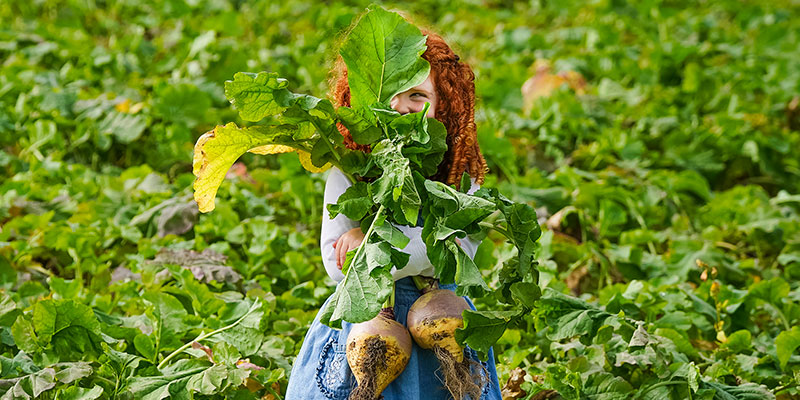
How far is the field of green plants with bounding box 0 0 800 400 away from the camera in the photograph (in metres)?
2.29

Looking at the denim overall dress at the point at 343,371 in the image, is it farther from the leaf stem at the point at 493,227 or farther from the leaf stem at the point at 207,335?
the leaf stem at the point at 207,335

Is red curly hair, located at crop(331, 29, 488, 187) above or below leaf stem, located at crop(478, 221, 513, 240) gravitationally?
above

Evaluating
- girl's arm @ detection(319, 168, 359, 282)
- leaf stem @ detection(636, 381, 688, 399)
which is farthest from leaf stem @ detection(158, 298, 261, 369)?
leaf stem @ detection(636, 381, 688, 399)

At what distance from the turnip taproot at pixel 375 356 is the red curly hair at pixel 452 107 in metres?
0.40

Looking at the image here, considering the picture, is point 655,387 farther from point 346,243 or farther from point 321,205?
point 321,205

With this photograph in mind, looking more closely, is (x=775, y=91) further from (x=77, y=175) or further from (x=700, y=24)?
(x=77, y=175)

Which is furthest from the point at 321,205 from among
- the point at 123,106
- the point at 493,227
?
the point at 493,227

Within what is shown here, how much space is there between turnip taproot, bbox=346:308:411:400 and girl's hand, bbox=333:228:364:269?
141mm

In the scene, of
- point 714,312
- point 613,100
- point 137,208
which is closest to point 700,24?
point 613,100

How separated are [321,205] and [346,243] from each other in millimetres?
1744

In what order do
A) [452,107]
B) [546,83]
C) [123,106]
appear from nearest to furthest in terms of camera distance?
[452,107] → [123,106] → [546,83]

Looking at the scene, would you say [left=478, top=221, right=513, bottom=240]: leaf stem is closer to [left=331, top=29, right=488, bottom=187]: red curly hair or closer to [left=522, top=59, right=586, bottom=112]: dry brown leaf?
[left=331, top=29, right=488, bottom=187]: red curly hair

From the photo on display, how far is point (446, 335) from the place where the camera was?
70.1 inches

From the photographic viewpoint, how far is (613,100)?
15.7 ft
